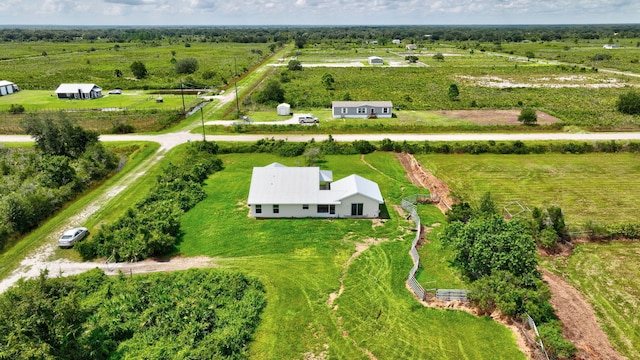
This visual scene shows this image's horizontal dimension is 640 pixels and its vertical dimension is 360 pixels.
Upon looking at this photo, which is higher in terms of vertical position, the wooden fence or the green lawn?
the green lawn

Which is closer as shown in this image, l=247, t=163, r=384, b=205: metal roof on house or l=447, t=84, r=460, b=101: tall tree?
l=247, t=163, r=384, b=205: metal roof on house

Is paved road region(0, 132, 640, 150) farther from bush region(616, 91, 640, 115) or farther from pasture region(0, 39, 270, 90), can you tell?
pasture region(0, 39, 270, 90)

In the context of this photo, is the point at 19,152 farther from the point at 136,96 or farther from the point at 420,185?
the point at 420,185

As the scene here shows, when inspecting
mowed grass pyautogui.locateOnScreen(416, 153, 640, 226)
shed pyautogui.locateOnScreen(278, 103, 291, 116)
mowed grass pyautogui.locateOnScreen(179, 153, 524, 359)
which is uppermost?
shed pyautogui.locateOnScreen(278, 103, 291, 116)

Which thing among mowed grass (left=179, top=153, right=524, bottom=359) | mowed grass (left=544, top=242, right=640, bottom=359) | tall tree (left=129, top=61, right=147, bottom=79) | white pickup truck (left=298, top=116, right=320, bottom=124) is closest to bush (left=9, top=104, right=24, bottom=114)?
tall tree (left=129, top=61, right=147, bottom=79)

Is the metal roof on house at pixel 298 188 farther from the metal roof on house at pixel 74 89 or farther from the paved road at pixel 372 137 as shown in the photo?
the metal roof on house at pixel 74 89

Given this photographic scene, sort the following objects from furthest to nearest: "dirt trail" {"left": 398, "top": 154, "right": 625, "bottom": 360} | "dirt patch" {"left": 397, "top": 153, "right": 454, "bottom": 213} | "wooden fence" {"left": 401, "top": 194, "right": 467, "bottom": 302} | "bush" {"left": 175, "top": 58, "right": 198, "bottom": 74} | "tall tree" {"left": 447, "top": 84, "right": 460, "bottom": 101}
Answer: "bush" {"left": 175, "top": 58, "right": 198, "bottom": 74}, "tall tree" {"left": 447, "top": 84, "right": 460, "bottom": 101}, "dirt patch" {"left": 397, "top": 153, "right": 454, "bottom": 213}, "wooden fence" {"left": 401, "top": 194, "right": 467, "bottom": 302}, "dirt trail" {"left": 398, "top": 154, "right": 625, "bottom": 360}
